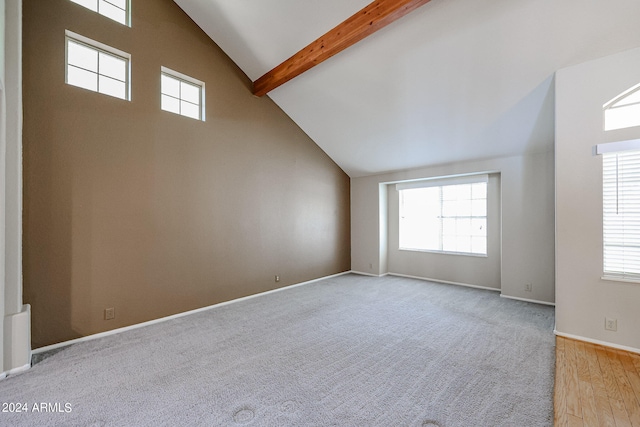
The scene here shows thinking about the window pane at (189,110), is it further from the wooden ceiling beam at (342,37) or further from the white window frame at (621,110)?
the white window frame at (621,110)

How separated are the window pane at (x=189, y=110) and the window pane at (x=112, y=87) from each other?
68cm

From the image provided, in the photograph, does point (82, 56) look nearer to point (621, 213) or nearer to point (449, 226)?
point (621, 213)

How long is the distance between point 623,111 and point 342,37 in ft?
9.58

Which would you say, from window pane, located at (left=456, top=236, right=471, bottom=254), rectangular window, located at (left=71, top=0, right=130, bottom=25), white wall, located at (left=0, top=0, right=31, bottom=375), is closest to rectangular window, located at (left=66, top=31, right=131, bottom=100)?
rectangular window, located at (left=71, top=0, right=130, bottom=25)

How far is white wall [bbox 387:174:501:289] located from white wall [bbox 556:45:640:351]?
1857 mm

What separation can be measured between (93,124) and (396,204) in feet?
17.1

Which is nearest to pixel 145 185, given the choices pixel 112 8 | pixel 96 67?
pixel 96 67

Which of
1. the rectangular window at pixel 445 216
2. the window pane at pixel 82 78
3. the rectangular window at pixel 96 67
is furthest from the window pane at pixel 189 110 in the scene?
the rectangular window at pixel 445 216

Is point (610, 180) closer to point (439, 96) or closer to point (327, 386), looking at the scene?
point (439, 96)

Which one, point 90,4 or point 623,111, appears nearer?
point 623,111

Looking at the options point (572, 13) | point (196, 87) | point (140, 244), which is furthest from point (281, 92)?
point (572, 13)

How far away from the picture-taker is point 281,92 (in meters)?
4.52

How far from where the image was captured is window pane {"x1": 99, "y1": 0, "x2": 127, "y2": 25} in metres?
3.04

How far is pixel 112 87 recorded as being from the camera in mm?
3068
